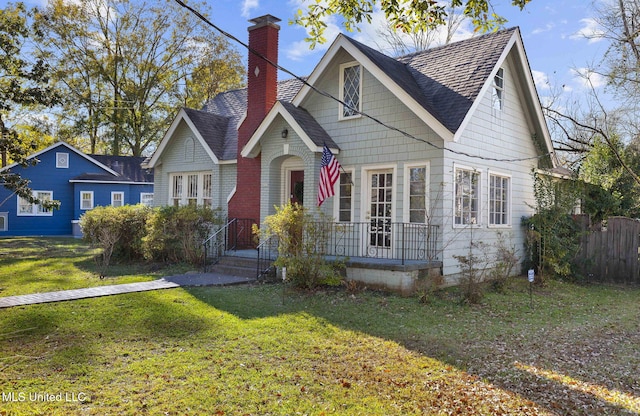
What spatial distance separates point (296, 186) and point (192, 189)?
5030 mm

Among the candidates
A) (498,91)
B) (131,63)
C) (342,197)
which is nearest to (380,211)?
(342,197)

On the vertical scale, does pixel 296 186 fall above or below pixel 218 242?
above

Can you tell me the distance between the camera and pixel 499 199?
1323 cm

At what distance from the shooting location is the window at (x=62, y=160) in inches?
1108

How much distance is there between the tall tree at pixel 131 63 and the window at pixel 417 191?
1085 inches

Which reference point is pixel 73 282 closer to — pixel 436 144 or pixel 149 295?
pixel 149 295

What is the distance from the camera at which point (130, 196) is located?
30.2m

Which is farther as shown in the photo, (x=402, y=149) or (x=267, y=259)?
(x=267, y=259)

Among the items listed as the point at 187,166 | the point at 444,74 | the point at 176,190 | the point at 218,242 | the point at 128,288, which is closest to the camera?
the point at 128,288

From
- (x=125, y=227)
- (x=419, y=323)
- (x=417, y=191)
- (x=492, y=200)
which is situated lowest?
(x=419, y=323)

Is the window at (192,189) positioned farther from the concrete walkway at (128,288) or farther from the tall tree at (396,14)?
the tall tree at (396,14)

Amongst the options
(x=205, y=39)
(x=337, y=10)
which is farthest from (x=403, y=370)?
(x=205, y=39)

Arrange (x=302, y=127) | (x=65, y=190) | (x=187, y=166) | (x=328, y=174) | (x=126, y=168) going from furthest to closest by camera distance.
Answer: (x=126, y=168)
(x=65, y=190)
(x=187, y=166)
(x=302, y=127)
(x=328, y=174)

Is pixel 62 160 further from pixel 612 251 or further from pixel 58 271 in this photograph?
pixel 612 251
